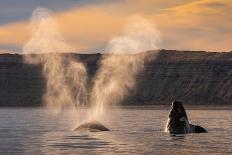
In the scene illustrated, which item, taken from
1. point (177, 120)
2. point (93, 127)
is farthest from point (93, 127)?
point (177, 120)

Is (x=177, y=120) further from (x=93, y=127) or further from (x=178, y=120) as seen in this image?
(x=93, y=127)

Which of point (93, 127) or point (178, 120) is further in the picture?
point (93, 127)

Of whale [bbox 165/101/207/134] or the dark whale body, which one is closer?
whale [bbox 165/101/207/134]

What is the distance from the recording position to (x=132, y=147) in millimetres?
41688

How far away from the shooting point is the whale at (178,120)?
175 ft

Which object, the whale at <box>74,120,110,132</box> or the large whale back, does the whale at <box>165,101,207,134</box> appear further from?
the whale at <box>74,120,110,132</box>

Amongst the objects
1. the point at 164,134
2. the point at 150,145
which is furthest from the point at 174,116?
the point at 150,145

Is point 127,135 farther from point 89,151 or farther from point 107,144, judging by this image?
point 89,151

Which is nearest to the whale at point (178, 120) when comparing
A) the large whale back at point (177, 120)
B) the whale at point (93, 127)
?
the large whale back at point (177, 120)

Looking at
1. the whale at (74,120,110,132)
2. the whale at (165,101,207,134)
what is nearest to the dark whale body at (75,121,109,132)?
the whale at (74,120,110,132)

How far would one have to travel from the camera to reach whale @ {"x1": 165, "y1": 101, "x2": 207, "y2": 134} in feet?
175

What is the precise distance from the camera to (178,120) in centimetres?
5369

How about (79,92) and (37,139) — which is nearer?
(37,139)

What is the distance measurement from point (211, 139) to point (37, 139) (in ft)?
41.0
